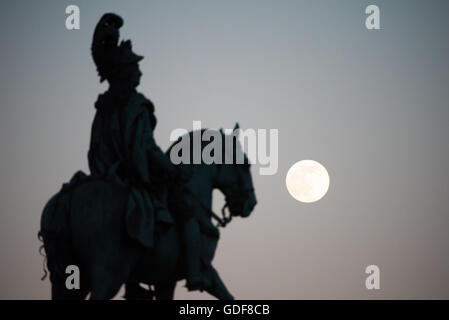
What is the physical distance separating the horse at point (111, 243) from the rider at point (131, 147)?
203 millimetres

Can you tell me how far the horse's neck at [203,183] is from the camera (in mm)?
19359

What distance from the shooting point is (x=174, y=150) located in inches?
766

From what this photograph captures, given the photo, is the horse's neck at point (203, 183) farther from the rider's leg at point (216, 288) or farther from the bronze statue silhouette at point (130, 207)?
the rider's leg at point (216, 288)

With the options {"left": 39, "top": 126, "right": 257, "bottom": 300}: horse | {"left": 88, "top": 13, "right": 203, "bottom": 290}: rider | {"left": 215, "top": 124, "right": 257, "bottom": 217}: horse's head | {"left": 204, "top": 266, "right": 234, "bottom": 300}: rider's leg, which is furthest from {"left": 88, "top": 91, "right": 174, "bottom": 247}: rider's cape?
{"left": 204, "top": 266, "right": 234, "bottom": 300}: rider's leg

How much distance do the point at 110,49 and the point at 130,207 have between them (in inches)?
112

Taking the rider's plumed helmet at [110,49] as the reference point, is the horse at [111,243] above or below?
below

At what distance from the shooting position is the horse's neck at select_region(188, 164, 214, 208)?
19.4 m

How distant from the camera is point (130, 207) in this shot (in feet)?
59.3

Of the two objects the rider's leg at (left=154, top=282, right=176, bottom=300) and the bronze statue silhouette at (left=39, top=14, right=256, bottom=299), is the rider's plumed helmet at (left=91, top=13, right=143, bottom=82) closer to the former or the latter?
the bronze statue silhouette at (left=39, top=14, right=256, bottom=299)

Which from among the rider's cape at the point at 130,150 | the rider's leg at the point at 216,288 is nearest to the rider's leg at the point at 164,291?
the rider's leg at the point at 216,288

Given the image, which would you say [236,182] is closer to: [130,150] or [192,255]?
[192,255]
